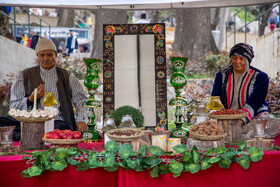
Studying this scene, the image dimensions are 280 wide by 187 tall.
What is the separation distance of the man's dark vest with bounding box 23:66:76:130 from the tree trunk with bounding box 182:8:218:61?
25.6ft

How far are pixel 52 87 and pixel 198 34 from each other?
8.23 meters

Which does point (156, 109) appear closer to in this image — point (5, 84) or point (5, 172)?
point (5, 172)

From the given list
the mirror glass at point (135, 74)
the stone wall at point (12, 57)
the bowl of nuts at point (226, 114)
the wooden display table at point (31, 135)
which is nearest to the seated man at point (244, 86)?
the bowl of nuts at point (226, 114)

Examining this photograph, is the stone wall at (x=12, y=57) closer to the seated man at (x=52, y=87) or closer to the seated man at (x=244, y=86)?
the seated man at (x=52, y=87)

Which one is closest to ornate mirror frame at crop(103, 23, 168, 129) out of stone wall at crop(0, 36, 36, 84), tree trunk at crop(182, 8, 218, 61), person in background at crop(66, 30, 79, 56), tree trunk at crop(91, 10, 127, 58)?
stone wall at crop(0, 36, 36, 84)

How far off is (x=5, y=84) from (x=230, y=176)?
272 inches

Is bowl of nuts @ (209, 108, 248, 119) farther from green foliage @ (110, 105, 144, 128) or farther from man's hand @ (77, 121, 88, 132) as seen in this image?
man's hand @ (77, 121, 88, 132)

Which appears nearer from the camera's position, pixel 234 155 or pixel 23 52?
pixel 234 155

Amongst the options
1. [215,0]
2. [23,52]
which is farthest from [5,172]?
[23,52]

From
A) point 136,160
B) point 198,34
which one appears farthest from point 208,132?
point 198,34

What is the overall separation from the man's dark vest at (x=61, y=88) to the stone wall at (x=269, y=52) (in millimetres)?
5654

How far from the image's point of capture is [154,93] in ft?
14.7

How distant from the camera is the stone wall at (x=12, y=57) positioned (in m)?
8.38

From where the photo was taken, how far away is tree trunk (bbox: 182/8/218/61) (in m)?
12.0
